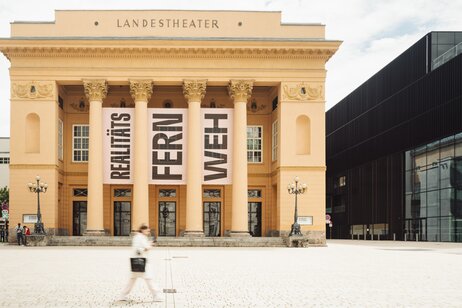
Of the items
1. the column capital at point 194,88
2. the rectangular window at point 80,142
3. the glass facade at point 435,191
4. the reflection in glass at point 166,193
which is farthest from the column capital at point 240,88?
the glass facade at point 435,191

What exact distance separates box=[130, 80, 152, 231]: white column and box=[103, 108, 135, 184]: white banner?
2.37 ft

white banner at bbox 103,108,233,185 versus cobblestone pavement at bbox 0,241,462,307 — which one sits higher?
white banner at bbox 103,108,233,185

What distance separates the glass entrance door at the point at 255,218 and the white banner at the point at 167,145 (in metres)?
7.30

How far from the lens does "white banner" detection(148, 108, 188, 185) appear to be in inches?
2044

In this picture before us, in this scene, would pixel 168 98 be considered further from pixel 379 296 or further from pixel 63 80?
pixel 379 296

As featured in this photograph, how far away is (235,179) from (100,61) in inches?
517

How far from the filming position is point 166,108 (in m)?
53.6

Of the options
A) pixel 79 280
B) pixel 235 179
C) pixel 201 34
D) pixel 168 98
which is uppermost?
pixel 201 34

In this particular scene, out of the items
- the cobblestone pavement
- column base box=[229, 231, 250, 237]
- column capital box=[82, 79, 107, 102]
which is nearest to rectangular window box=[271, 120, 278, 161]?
column base box=[229, 231, 250, 237]

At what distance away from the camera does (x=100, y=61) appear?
5219 centimetres

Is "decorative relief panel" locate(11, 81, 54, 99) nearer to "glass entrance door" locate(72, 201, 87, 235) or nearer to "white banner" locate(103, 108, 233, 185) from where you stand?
"white banner" locate(103, 108, 233, 185)

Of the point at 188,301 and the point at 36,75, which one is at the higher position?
the point at 36,75

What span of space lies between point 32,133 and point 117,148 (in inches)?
255

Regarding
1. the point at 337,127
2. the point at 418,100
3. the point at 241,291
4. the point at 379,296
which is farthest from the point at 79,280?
the point at 337,127
